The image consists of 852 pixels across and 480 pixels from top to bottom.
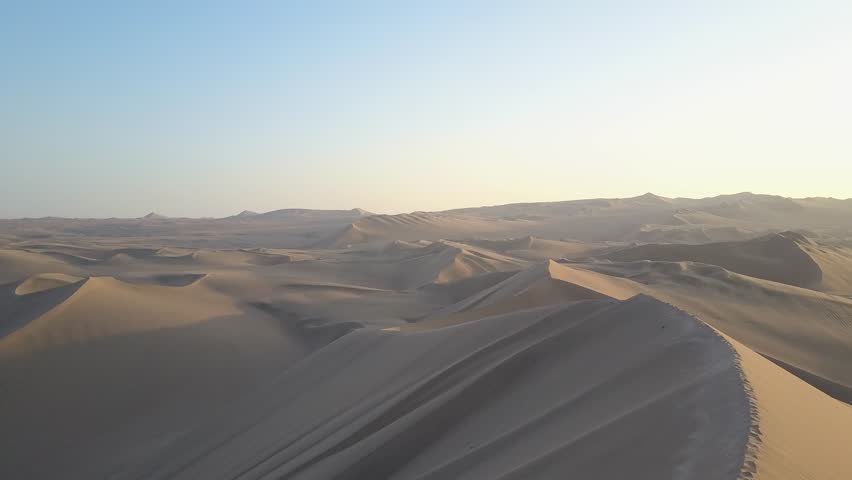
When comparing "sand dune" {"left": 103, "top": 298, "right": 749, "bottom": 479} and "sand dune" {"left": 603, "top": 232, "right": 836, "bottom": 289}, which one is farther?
"sand dune" {"left": 603, "top": 232, "right": 836, "bottom": 289}

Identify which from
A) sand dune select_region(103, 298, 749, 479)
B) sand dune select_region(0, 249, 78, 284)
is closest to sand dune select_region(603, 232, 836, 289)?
sand dune select_region(103, 298, 749, 479)

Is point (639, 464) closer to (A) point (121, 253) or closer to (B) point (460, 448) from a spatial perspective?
(B) point (460, 448)

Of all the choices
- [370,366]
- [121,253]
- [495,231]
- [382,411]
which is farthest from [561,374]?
[495,231]

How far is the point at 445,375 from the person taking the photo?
5.27m

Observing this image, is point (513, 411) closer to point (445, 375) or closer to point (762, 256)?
point (445, 375)

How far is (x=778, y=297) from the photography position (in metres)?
9.37

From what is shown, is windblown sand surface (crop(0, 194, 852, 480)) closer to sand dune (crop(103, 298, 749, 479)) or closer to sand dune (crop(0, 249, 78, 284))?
sand dune (crop(103, 298, 749, 479))

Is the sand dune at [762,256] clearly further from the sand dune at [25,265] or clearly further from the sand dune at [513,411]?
the sand dune at [25,265]

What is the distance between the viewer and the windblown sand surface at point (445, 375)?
9.75 ft

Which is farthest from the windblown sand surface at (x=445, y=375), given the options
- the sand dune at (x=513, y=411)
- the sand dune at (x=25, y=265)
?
the sand dune at (x=25, y=265)

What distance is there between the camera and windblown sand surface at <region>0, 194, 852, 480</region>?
297 centimetres

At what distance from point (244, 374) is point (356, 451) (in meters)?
5.29

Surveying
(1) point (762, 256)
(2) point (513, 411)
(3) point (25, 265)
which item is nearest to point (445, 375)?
(2) point (513, 411)

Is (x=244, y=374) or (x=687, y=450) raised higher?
(x=687, y=450)
